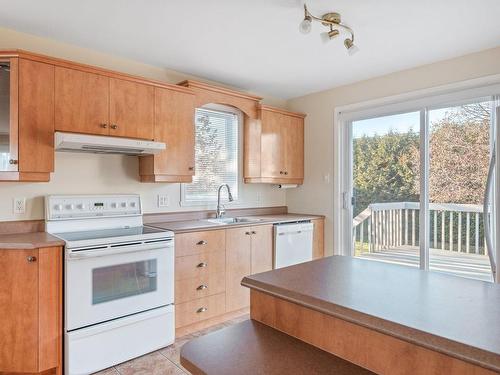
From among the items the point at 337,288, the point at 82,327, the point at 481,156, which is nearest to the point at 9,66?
the point at 82,327

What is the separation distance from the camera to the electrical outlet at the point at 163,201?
3291 millimetres

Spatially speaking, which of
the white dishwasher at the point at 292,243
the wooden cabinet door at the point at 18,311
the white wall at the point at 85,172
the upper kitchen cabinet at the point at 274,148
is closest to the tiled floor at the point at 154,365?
the wooden cabinet door at the point at 18,311

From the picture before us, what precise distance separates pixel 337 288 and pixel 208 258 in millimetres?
1962

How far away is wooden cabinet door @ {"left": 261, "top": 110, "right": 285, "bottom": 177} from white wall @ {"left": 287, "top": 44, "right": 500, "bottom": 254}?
1.44ft

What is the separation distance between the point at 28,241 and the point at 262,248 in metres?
2.00

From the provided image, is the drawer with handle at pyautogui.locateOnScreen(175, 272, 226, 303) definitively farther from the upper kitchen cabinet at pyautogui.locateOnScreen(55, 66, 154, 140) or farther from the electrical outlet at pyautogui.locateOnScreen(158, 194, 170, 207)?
the upper kitchen cabinet at pyautogui.locateOnScreen(55, 66, 154, 140)

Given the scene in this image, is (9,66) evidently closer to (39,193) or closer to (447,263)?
(39,193)

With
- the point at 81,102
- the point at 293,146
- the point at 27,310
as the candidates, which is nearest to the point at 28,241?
the point at 27,310

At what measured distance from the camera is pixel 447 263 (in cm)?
316

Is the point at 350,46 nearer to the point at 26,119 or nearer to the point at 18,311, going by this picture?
the point at 26,119

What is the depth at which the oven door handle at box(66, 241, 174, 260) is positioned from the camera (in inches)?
85.8

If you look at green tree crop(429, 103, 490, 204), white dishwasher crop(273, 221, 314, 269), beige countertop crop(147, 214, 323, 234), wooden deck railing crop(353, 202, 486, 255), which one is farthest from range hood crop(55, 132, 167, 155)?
green tree crop(429, 103, 490, 204)

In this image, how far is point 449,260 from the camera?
10.3ft

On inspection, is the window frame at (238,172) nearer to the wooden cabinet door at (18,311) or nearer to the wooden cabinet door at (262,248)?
the wooden cabinet door at (262,248)
